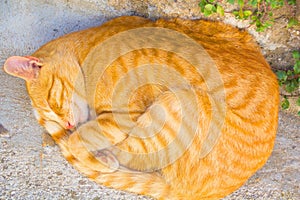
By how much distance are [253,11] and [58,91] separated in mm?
1560

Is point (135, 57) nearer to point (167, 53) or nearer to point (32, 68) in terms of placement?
point (167, 53)

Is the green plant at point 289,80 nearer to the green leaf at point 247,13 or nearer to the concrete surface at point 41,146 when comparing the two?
the concrete surface at point 41,146

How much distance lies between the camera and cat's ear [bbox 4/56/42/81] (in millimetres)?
3129

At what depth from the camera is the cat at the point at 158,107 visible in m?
3.04

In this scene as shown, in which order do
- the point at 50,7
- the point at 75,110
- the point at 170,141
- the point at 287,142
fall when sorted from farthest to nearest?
the point at 50,7, the point at 287,142, the point at 75,110, the point at 170,141

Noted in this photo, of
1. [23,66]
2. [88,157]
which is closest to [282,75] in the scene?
→ [88,157]

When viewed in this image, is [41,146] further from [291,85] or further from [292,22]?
[292,22]

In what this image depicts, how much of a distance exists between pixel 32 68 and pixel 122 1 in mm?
970

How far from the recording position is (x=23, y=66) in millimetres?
3182

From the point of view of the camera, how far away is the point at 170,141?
10.2 feet

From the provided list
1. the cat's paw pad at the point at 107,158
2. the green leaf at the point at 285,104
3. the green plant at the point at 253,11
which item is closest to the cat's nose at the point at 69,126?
the cat's paw pad at the point at 107,158

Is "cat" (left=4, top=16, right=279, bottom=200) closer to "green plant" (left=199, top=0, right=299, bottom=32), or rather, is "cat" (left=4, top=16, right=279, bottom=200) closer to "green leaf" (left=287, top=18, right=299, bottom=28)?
"green plant" (left=199, top=0, right=299, bottom=32)

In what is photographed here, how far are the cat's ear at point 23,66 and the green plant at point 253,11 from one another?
4.20ft

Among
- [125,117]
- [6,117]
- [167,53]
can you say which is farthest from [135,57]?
[6,117]
